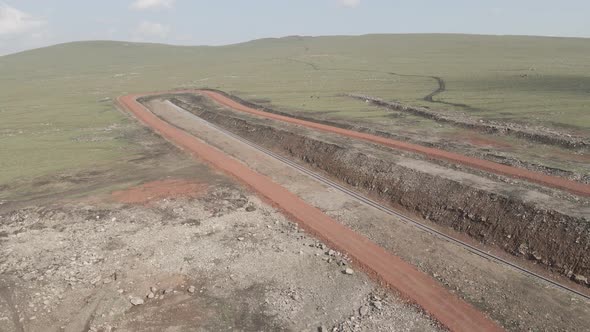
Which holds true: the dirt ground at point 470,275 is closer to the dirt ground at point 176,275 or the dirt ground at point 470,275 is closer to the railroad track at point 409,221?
the railroad track at point 409,221

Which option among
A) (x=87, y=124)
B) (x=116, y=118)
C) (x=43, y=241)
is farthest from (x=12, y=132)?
(x=43, y=241)

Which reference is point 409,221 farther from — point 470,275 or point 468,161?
point 468,161

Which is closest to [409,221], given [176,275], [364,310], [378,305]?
[378,305]

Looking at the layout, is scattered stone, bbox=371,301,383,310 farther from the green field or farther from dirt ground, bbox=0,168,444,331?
the green field

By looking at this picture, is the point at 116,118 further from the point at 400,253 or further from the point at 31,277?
the point at 400,253

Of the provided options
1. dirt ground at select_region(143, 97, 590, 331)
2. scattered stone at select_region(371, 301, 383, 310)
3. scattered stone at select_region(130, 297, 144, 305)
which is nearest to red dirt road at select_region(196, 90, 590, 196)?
dirt ground at select_region(143, 97, 590, 331)

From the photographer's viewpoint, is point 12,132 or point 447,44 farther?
point 447,44
